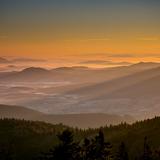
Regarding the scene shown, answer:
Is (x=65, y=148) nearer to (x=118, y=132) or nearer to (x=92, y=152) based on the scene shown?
(x=92, y=152)

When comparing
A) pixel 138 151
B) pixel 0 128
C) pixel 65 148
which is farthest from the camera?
pixel 0 128

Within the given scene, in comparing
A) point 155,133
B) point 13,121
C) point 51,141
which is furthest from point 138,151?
point 13,121

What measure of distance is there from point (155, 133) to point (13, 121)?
172 ft

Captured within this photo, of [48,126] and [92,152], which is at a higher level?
[48,126]

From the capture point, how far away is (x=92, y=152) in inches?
1528

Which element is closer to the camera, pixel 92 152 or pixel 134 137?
pixel 92 152

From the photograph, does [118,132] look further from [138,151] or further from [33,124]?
[33,124]

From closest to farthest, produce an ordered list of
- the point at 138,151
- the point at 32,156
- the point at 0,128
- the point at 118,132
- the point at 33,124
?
the point at 138,151 → the point at 32,156 → the point at 118,132 → the point at 0,128 → the point at 33,124

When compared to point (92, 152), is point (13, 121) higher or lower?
higher

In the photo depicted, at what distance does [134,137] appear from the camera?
95812 mm

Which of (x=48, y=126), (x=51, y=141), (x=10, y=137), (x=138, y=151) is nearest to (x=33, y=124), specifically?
(x=48, y=126)

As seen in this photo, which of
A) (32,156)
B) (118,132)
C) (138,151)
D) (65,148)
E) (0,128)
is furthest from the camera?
(0,128)

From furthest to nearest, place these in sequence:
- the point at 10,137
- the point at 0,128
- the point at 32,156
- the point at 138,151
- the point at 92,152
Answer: the point at 0,128
the point at 10,137
the point at 32,156
the point at 138,151
the point at 92,152

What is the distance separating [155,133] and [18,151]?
26.1 m
